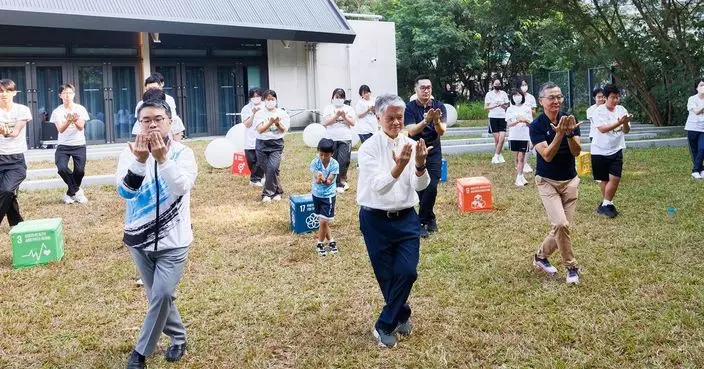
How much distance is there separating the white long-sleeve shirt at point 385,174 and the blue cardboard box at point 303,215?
3.53 meters

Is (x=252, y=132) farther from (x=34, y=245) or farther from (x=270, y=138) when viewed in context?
(x=34, y=245)

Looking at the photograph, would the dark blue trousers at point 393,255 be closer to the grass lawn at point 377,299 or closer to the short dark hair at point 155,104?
the grass lawn at point 377,299

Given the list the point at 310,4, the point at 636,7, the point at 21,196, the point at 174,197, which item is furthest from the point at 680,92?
the point at 174,197

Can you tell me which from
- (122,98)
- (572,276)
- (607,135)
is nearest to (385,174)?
(572,276)

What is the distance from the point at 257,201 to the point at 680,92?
565 inches

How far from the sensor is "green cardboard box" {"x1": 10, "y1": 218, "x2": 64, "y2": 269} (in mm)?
6895

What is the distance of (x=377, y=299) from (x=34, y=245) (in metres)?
3.81

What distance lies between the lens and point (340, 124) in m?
11.0

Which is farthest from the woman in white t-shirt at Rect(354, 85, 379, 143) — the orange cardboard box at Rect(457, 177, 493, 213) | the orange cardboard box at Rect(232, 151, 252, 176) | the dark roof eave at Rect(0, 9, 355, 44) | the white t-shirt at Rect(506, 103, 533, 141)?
the dark roof eave at Rect(0, 9, 355, 44)

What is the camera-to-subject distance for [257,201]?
10.6m

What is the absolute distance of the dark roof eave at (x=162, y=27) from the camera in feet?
53.6

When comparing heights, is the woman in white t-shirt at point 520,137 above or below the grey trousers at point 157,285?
above

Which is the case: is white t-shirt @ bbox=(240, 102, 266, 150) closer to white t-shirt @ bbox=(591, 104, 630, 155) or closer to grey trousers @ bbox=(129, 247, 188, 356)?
white t-shirt @ bbox=(591, 104, 630, 155)

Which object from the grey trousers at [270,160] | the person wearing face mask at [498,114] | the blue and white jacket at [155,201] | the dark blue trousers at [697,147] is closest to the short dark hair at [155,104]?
the blue and white jacket at [155,201]
